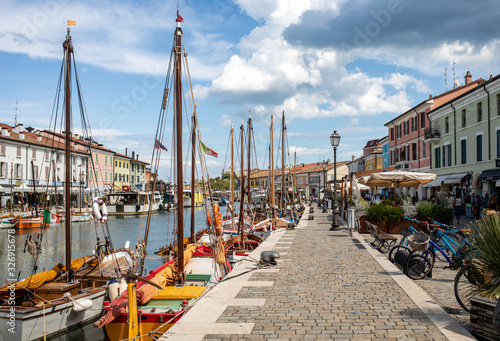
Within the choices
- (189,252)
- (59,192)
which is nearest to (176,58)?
(189,252)

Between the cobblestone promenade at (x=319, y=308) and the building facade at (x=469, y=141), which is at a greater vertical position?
the building facade at (x=469, y=141)

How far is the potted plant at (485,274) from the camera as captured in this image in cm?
543

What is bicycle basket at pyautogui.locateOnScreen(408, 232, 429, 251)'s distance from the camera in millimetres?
9165

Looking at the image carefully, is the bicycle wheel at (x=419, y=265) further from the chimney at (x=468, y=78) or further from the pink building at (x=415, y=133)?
the chimney at (x=468, y=78)

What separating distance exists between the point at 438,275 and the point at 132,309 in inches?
276

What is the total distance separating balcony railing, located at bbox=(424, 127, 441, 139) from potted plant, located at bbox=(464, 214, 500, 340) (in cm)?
3619

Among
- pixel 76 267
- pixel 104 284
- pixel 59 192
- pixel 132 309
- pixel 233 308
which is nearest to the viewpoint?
pixel 233 308

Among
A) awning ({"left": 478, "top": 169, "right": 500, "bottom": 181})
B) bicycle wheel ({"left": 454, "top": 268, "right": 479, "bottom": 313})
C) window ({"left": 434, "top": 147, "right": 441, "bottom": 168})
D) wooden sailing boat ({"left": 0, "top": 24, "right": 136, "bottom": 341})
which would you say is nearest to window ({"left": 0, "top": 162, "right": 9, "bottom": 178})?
wooden sailing boat ({"left": 0, "top": 24, "right": 136, "bottom": 341})

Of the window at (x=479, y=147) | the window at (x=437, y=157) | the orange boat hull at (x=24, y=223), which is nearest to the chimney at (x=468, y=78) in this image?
the window at (x=437, y=157)

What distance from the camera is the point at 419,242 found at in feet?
30.8

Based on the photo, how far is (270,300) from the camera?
7.70 meters

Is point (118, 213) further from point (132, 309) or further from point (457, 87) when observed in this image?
point (132, 309)

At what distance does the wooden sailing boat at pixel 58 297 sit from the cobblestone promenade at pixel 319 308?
4265mm

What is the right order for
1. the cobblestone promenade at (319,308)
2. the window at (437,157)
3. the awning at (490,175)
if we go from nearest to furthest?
the cobblestone promenade at (319,308)
the awning at (490,175)
the window at (437,157)
